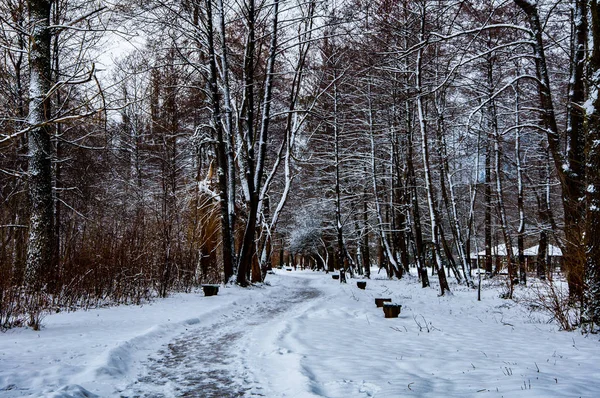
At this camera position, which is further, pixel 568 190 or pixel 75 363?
pixel 568 190

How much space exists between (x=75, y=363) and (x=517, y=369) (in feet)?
15.1

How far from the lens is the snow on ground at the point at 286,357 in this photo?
3.35 m

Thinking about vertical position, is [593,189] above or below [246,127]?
below

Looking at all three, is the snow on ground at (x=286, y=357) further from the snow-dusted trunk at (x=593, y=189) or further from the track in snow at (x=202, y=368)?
the snow-dusted trunk at (x=593, y=189)

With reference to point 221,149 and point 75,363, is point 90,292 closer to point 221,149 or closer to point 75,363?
point 75,363

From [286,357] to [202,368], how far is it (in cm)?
96

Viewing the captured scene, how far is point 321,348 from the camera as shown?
16.3ft

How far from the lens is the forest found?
5719 mm

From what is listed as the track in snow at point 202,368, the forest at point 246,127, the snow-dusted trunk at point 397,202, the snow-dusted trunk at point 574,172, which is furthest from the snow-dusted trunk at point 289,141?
the snow-dusted trunk at point 574,172

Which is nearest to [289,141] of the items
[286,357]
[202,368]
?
[286,357]

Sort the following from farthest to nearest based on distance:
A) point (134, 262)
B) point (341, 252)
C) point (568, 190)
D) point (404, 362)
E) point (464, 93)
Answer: point (341, 252), point (464, 93), point (134, 262), point (568, 190), point (404, 362)

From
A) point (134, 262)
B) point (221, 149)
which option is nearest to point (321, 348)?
point (134, 262)

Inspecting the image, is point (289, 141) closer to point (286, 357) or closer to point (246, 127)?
point (246, 127)

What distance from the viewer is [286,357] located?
4.42 metres
